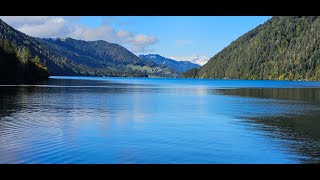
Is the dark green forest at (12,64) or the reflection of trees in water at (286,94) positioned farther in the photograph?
the dark green forest at (12,64)

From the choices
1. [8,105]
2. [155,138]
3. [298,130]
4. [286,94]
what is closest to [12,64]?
[286,94]

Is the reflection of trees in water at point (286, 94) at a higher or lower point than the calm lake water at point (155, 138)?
higher

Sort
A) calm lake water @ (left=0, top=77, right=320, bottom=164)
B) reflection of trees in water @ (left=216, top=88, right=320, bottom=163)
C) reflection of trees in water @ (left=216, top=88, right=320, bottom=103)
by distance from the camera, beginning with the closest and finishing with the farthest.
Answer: calm lake water @ (left=0, top=77, right=320, bottom=164) < reflection of trees in water @ (left=216, top=88, right=320, bottom=163) < reflection of trees in water @ (left=216, top=88, right=320, bottom=103)

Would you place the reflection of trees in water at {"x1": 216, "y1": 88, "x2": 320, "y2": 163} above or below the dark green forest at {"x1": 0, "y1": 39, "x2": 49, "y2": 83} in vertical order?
below

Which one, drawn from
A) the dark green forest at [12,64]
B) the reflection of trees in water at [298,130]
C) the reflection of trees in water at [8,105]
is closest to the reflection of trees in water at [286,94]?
the reflection of trees in water at [298,130]

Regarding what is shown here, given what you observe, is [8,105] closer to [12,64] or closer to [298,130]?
[298,130]

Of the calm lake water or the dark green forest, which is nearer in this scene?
the calm lake water

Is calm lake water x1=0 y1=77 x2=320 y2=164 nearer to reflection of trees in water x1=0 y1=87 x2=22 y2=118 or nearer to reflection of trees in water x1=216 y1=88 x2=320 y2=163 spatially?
reflection of trees in water x1=216 y1=88 x2=320 y2=163

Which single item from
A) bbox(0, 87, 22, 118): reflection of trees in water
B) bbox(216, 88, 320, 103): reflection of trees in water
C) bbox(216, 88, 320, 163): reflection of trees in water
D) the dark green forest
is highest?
the dark green forest

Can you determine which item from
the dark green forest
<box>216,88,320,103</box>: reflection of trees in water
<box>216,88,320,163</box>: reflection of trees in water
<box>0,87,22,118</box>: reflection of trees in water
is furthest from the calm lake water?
the dark green forest

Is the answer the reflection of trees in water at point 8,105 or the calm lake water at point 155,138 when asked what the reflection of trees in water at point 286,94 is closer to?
the calm lake water at point 155,138

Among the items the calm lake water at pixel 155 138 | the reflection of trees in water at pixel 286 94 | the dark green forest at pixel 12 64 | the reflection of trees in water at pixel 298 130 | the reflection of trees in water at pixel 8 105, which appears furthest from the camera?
the dark green forest at pixel 12 64
